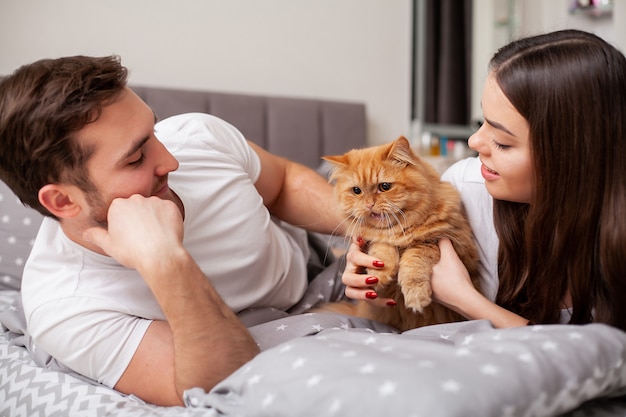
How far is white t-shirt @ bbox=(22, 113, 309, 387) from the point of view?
127 cm

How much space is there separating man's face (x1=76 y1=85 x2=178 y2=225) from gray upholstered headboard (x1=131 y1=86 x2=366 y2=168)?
156 cm

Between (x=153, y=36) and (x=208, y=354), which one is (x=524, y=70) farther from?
(x=153, y=36)

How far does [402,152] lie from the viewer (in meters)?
1.52

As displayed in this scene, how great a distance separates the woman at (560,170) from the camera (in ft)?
3.85

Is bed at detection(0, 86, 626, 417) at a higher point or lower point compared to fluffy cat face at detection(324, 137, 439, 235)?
lower

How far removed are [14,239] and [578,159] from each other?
1.87 meters

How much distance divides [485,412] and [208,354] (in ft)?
1.94

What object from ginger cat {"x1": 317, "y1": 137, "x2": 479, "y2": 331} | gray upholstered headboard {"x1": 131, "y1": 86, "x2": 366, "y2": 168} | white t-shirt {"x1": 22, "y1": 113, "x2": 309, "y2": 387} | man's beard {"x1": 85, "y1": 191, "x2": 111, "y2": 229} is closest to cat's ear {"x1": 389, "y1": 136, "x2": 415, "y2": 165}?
ginger cat {"x1": 317, "y1": 137, "x2": 479, "y2": 331}

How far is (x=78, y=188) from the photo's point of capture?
128cm

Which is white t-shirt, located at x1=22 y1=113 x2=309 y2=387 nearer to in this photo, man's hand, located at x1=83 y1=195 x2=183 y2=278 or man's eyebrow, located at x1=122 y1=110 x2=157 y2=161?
man's hand, located at x1=83 y1=195 x2=183 y2=278

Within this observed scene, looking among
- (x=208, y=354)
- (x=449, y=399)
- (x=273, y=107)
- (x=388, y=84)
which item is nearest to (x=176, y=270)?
(x=208, y=354)

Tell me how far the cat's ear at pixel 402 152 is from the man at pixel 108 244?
60 cm

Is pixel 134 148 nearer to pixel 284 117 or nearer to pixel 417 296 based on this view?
pixel 417 296

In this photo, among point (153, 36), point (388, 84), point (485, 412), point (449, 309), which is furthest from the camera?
point (388, 84)
